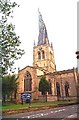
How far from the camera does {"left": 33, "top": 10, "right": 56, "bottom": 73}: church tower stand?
6166 cm

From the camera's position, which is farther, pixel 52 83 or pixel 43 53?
pixel 43 53

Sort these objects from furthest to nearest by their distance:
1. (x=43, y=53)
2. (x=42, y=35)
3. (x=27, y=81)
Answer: (x=42, y=35)
(x=43, y=53)
(x=27, y=81)

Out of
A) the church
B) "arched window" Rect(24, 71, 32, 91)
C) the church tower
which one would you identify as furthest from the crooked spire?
"arched window" Rect(24, 71, 32, 91)

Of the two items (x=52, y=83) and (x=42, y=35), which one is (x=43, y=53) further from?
(x=52, y=83)

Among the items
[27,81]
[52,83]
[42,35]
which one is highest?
[42,35]

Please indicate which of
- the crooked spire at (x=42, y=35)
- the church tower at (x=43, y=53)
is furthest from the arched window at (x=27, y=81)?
the crooked spire at (x=42, y=35)

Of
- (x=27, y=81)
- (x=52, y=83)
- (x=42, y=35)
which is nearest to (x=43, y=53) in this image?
(x=42, y=35)

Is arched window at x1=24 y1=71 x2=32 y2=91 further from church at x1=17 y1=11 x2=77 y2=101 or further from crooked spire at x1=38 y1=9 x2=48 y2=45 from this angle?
crooked spire at x1=38 y1=9 x2=48 y2=45

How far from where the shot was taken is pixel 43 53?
63.2 meters

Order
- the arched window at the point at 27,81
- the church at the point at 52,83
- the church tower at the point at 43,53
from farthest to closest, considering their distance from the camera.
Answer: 1. the church tower at the point at 43,53
2. the arched window at the point at 27,81
3. the church at the point at 52,83

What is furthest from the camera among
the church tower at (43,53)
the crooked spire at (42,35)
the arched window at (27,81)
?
the crooked spire at (42,35)

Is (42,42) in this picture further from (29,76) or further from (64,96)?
(64,96)

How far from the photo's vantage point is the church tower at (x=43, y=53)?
6166cm

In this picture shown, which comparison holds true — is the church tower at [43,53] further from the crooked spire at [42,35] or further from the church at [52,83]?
the church at [52,83]
